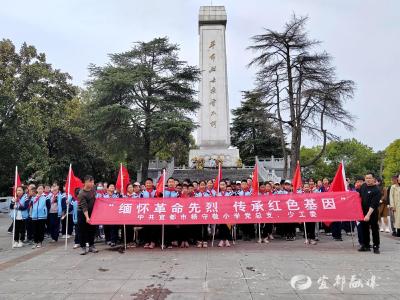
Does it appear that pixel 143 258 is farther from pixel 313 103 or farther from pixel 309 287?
pixel 313 103

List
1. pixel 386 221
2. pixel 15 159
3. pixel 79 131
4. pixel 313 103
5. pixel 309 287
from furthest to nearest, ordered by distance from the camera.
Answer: pixel 79 131, pixel 313 103, pixel 15 159, pixel 386 221, pixel 309 287

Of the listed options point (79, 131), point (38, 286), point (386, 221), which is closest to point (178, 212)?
point (38, 286)

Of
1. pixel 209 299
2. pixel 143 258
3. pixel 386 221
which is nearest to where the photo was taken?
pixel 209 299

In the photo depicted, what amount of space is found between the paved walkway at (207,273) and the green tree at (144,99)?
645 inches

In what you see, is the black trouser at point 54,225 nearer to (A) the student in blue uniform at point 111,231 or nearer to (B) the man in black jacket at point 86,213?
(A) the student in blue uniform at point 111,231

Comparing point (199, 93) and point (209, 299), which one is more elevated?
point (199, 93)

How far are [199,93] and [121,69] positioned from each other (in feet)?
23.3

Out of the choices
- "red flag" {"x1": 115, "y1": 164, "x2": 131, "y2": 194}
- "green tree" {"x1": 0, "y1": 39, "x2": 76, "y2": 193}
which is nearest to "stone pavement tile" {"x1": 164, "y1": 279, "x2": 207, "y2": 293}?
"red flag" {"x1": 115, "y1": 164, "x2": 131, "y2": 194}

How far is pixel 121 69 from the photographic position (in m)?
25.2

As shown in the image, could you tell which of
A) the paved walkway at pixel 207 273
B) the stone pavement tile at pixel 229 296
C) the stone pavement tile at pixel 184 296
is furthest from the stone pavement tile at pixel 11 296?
the stone pavement tile at pixel 229 296

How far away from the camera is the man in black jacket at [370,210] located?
7.34 meters

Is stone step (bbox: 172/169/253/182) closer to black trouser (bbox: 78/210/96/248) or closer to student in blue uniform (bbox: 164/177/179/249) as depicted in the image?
student in blue uniform (bbox: 164/177/179/249)

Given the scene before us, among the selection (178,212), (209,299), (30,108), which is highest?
(30,108)

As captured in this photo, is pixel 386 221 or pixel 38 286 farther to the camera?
pixel 386 221
